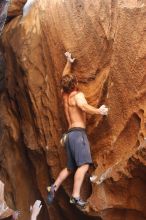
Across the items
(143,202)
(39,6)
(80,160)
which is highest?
(39,6)

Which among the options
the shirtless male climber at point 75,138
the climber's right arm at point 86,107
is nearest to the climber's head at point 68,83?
the shirtless male climber at point 75,138

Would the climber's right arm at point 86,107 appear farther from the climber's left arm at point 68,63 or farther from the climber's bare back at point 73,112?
the climber's left arm at point 68,63

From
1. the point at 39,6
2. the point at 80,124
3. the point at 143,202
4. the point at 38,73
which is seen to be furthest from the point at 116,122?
the point at 39,6

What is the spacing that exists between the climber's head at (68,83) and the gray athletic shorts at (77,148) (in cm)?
50

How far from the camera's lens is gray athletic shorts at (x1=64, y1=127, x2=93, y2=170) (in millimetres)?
5590

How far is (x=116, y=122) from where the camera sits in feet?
18.5

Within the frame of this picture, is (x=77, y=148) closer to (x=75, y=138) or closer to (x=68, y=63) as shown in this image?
(x=75, y=138)

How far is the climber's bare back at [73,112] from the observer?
18.8 feet

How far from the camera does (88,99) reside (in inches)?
232

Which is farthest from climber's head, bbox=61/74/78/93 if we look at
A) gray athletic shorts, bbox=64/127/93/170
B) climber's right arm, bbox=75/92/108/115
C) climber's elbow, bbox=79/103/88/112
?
gray athletic shorts, bbox=64/127/93/170

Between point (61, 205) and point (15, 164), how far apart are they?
3.60 ft

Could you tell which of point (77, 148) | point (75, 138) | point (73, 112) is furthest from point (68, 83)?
point (77, 148)

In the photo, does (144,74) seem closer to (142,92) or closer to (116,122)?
(142,92)

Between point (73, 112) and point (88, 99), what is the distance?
308 millimetres
